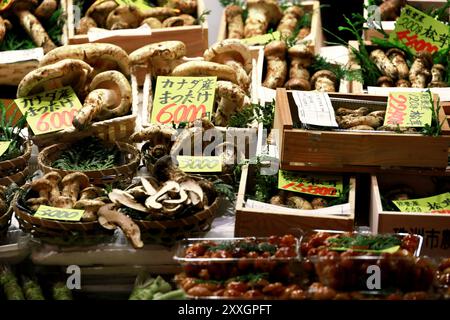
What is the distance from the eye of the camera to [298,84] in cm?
339

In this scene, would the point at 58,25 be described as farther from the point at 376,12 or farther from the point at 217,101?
the point at 376,12

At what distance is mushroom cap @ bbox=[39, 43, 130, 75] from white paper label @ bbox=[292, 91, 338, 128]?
81 centimetres

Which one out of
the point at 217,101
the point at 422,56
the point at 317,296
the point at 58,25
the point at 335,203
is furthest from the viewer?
the point at 58,25

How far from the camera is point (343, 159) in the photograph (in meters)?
2.50

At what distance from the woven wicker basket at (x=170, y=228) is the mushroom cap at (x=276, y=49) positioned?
152 cm

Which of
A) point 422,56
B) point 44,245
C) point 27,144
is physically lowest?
point 44,245

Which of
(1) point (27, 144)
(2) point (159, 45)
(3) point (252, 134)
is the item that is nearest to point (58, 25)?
(2) point (159, 45)

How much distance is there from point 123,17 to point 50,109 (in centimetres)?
95

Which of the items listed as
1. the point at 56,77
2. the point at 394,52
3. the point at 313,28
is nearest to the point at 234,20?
the point at 313,28

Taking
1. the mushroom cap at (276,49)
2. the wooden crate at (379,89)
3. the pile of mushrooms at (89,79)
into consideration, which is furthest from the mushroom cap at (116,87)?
the wooden crate at (379,89)

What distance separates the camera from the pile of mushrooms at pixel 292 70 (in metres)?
3.41

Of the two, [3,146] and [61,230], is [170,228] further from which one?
[3,146]

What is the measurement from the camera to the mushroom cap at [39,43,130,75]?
3010 millimetres
